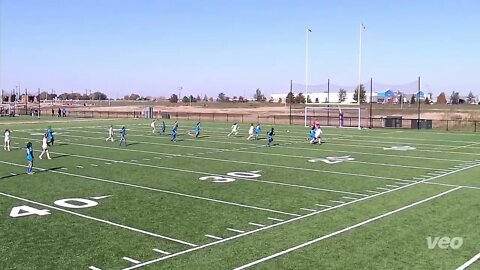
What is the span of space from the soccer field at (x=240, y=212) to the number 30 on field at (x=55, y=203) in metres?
0.03

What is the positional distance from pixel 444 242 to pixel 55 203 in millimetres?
9329

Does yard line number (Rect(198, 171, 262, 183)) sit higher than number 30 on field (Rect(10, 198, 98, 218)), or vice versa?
yard line number (Rect(198, 171, 262, 183))

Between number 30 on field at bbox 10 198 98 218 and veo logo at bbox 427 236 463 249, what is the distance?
8.10 meters

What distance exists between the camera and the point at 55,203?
13422 mm

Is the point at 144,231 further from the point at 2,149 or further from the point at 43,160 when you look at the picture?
the point at 2,149

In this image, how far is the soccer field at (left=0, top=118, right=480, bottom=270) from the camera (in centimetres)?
897

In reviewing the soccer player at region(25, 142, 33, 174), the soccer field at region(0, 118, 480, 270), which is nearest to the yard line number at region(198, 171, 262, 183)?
the soccer field at region(0, 118, 480, 270)

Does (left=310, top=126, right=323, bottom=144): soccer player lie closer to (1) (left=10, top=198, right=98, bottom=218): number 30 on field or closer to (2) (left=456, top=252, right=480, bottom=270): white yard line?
(1) (left=10, top=198, right=98, bottom=218): number 30 on field

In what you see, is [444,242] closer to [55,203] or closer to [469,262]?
[469,262]

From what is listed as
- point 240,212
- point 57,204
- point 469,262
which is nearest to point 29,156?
point 57,204

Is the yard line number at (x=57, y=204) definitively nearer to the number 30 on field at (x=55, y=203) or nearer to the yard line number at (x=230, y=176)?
the number 30 on field at (x=55, y=203)

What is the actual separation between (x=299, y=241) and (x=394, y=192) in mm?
6354

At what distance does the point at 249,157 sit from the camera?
24312 mm

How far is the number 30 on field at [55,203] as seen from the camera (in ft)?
40.3
